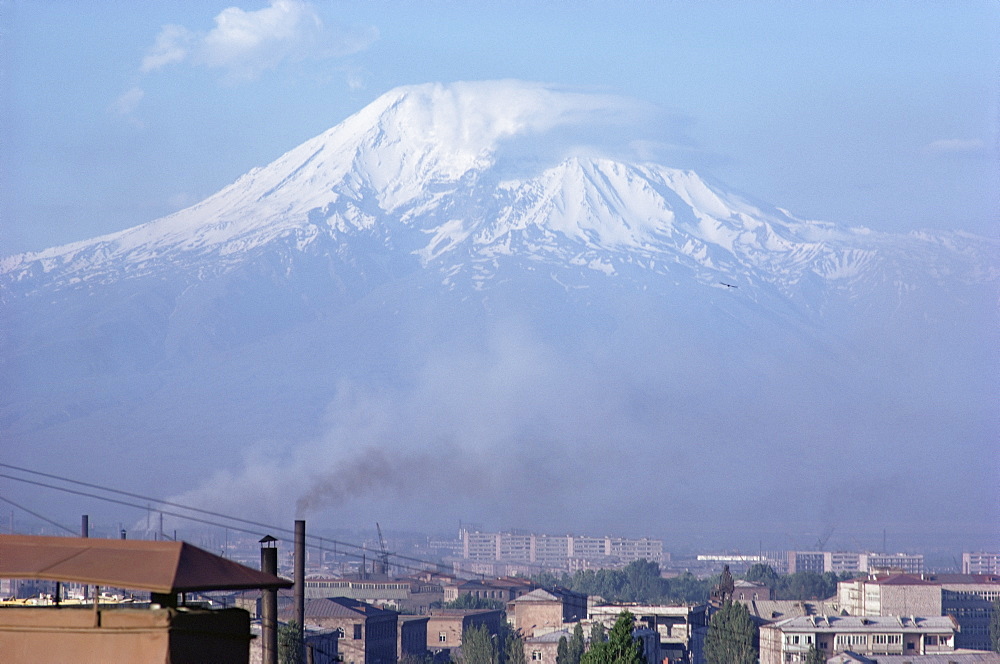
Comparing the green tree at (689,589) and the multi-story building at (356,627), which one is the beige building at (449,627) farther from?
the green tree at (689,589)

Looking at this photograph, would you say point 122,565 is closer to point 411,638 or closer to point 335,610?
point 335,610

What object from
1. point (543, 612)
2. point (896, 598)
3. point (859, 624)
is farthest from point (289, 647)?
point (896, 598)

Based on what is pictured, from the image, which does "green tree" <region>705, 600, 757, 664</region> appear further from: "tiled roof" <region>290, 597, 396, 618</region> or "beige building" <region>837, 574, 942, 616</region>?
"beige building" <region>837, 574, 942, 616</region>

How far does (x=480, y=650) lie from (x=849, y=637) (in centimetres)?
2105

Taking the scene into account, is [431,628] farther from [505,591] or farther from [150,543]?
[150,543]

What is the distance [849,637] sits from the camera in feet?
273

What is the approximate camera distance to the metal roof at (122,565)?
15.0 meters

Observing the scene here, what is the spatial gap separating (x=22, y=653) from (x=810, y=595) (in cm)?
13967

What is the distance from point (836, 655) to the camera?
3110 inches

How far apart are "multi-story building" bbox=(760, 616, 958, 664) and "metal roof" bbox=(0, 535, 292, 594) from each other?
6818 cm

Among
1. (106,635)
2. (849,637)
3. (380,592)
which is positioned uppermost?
(106,635)

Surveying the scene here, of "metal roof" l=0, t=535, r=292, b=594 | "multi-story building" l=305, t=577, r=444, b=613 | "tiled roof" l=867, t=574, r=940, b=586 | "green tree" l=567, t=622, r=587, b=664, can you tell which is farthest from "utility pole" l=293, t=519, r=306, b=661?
"multi-story building" l=305, t=577, r=444, b=613

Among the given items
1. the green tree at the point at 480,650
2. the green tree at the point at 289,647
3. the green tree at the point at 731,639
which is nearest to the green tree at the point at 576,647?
the green tree at the point at 480,650

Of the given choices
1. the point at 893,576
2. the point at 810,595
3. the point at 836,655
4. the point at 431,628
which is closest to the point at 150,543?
the point at 836,655
